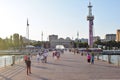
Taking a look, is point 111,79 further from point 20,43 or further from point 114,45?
point 114,45

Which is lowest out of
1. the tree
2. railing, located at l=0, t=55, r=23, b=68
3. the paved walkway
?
the paved walkway

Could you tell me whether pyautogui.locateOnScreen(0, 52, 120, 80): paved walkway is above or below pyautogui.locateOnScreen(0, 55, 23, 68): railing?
below

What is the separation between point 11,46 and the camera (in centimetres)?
17075

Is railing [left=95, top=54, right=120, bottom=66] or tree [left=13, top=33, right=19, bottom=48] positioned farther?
tree [left=13, top=33, right=19, bottom=48]

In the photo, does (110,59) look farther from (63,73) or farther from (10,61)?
(63,73)

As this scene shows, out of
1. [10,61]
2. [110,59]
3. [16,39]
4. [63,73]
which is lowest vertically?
[63,73]

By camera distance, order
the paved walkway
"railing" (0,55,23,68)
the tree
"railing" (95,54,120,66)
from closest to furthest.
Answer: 1. the paved walkway
2. "railing" (0,55,23,68)
3. "railing" (95,54,120,66)
4. the tree

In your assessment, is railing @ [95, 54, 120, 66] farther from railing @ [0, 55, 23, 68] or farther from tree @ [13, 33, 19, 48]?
tree @ [13, 33, 19, 48]

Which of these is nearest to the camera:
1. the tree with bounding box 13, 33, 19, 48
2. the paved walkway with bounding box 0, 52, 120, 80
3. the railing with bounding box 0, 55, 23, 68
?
the paved walkway with bounding box 0, 52, 120, 80

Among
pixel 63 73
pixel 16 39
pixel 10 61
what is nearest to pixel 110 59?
pixel 10 61

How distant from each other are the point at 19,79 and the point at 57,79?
2.57 meters

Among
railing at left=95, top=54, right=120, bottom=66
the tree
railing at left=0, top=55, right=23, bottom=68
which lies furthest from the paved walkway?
the tree

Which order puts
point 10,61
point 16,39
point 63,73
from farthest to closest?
point 16,39 → point 10,61 → point 63,73

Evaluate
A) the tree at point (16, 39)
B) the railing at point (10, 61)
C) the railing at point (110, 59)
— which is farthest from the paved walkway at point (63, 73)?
the tree at point (16, 39)
